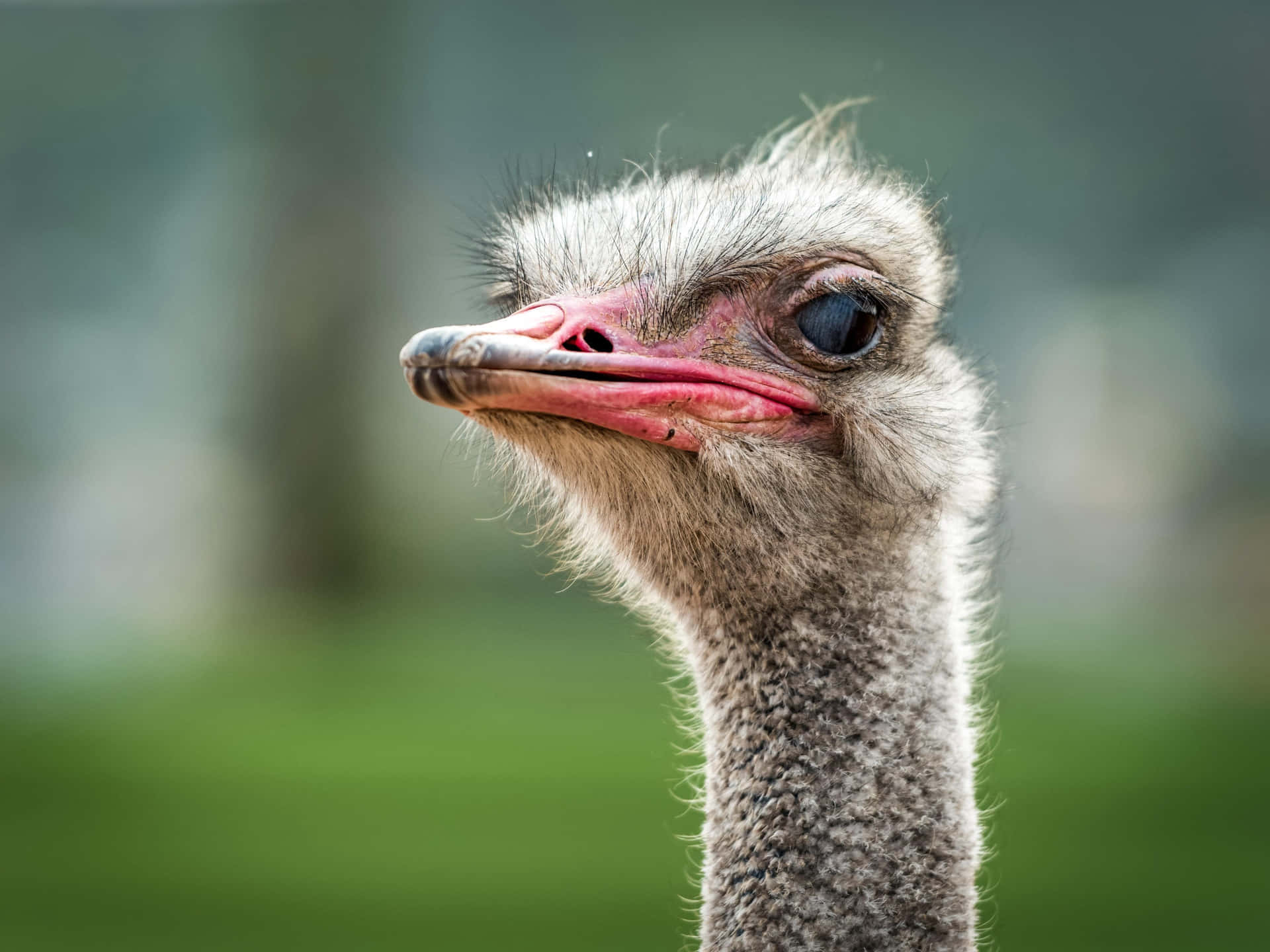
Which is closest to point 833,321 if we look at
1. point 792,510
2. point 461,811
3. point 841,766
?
point 792,510

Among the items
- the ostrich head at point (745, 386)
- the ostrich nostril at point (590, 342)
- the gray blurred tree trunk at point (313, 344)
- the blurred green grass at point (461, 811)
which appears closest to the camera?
the ostrich nostril at point (590, 342)

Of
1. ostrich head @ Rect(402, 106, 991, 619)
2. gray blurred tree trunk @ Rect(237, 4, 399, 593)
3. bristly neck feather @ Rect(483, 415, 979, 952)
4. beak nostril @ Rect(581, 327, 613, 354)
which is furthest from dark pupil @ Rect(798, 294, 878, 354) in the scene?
gray blurred tree trunk @ Rect(237, 4, 399, 593)

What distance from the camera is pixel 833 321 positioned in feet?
6.56

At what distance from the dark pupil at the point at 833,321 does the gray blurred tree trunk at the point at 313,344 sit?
12.6 meters

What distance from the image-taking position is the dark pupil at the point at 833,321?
1994 mm

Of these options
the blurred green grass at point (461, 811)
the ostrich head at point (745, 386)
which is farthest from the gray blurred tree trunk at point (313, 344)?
the ostrich head at point (745, 386)

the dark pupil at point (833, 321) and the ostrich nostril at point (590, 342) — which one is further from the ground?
the dark pupil at point (833, 321)

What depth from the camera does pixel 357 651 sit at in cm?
1370

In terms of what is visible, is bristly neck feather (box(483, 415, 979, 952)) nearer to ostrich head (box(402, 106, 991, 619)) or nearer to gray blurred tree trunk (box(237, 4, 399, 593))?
ostrich head (box(402, 106, 991, 619))

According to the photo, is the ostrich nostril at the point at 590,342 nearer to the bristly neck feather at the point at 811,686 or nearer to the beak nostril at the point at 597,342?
the beak nostril at the point at 597,342

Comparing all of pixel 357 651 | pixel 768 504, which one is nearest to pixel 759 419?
pixel 768 504

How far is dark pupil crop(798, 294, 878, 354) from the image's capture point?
6.54 feet

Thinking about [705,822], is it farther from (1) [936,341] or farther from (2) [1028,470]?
(2) [1028,470]

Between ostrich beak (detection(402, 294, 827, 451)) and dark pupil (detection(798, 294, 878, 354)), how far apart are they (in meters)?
0.08
